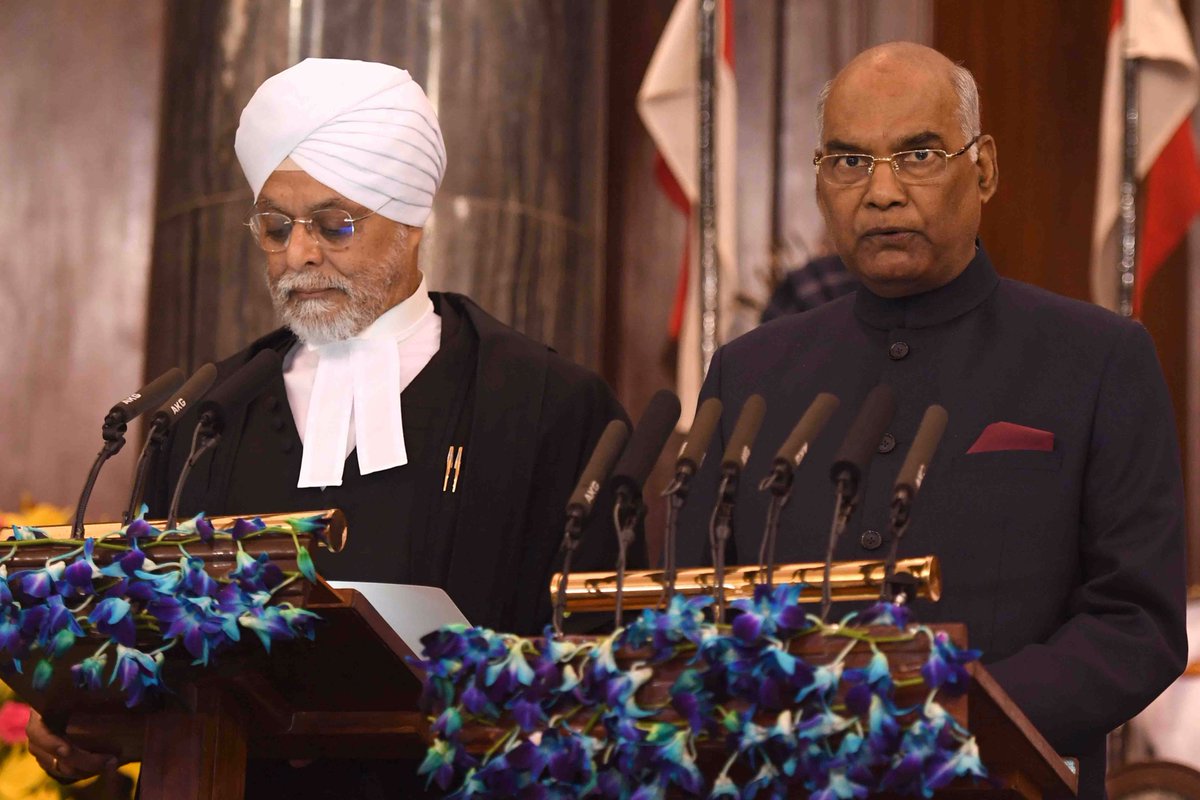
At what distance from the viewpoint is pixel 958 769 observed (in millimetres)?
2111

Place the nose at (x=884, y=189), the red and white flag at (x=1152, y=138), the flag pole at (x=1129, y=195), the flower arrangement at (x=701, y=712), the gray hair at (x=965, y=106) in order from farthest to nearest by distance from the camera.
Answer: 1. the red and white flag at (x=1152, y=138)
2. the flag pole at (x=1129, y=195)
3. the gray hair at (x=965, y=106)
4. the nose at (x=884, y=189)
5. the flower arrangement at (x=701, y=712)

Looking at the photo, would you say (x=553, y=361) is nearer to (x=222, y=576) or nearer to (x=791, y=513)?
(x=791, y=513)

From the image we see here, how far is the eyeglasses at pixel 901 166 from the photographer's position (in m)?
3.22

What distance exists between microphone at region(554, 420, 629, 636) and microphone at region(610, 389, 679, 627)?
0.07 feet

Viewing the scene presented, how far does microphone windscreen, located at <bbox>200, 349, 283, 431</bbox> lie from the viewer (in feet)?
9.71

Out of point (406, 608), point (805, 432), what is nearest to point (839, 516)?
point (805, 432)

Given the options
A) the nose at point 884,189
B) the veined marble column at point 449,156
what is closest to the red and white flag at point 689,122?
the veined marble column at point 449,156

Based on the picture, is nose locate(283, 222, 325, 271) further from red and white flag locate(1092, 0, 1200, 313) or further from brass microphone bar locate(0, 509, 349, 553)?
red and white flag locate(1092, 0, 1200, 313)

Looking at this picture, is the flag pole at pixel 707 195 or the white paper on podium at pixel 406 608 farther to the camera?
the flag pole at pixel 707 195

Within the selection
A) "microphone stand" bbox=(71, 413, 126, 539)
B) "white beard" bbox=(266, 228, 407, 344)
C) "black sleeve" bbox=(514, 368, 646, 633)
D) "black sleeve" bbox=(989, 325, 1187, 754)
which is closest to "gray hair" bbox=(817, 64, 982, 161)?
"black sleeve" bbox=(989, 325, 1187, 754)

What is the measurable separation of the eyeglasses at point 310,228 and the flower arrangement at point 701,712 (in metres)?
1.71

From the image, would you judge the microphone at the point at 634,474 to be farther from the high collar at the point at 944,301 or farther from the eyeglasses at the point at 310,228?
the eyeglasses at the point at 310,228

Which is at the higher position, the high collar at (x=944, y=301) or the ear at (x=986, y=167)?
the ear at (x=986, y=167)

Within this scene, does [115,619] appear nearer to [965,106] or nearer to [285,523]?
[285,523]
